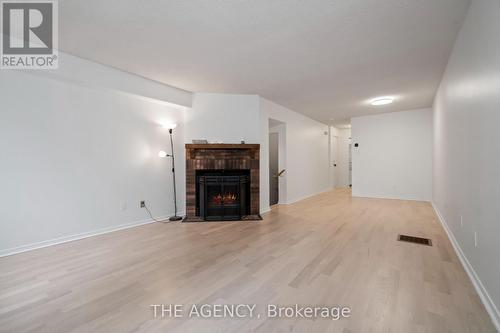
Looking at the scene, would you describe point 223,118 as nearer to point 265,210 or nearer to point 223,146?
point 223,146

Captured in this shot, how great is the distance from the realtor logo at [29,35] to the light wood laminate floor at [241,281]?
2.40 metres

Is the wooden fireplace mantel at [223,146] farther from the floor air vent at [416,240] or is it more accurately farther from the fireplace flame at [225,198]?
the floor air vent at [416,240]

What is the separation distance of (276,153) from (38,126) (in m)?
4.81

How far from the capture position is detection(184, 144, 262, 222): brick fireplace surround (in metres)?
4.22

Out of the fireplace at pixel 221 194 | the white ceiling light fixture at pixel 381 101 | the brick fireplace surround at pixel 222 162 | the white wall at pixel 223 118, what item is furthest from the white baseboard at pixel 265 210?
the white ceiling light fixture at pixel 381 101

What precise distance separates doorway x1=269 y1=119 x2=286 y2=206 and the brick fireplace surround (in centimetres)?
141

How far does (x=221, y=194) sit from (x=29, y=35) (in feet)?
11.3

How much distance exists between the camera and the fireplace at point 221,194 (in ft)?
13.8

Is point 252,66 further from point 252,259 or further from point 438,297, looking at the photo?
point 438,297

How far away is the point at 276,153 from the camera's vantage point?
19.9 feet

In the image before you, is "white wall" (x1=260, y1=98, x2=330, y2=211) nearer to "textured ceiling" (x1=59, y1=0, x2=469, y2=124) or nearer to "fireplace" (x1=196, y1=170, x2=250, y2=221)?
"fireplace" (x1=196, y1=170, x2=250, y2=221)

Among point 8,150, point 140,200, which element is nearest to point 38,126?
point 8,150

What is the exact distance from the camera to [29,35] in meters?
2.50

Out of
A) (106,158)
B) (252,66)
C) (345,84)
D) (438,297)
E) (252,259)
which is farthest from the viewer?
(345,84)
